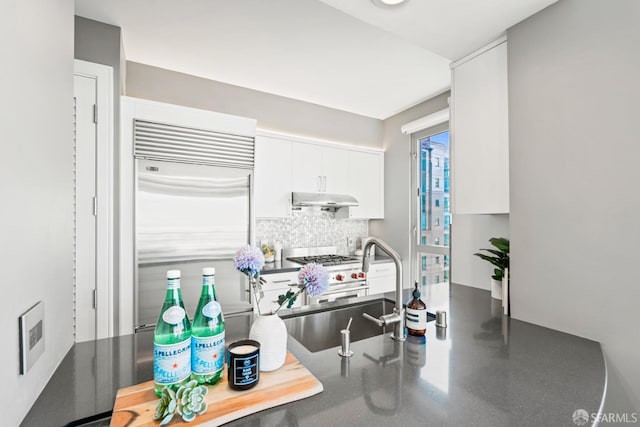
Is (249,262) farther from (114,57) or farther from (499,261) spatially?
(114,57)

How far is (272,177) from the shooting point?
9.86 ft

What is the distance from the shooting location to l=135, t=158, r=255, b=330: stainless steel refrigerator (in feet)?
6.84

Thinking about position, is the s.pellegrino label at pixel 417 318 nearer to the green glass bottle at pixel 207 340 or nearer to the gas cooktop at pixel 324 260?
the green glass bottle at pixel 207 340

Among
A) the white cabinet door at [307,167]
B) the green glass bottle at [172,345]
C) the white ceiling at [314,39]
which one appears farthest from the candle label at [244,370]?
the white cabinet door at [307,167]

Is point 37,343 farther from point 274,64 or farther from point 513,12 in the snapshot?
point 274,64

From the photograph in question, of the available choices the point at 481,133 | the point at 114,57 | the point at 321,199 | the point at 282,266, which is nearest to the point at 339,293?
the point at 282,266

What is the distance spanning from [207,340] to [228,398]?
150 millimetres

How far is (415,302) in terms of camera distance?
1.15 metres

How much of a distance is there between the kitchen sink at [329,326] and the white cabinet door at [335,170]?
1952 mm

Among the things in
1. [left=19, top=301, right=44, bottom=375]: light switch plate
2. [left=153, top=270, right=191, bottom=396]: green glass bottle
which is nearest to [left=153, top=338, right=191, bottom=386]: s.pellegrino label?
[left=153, top=270, right=191, bottom=396]: green glass bottle

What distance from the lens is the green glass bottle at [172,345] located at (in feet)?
2.23

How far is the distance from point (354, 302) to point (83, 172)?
198cm

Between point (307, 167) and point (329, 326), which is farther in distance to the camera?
point (307, 167)

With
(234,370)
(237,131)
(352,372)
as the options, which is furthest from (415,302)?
(237,131)
